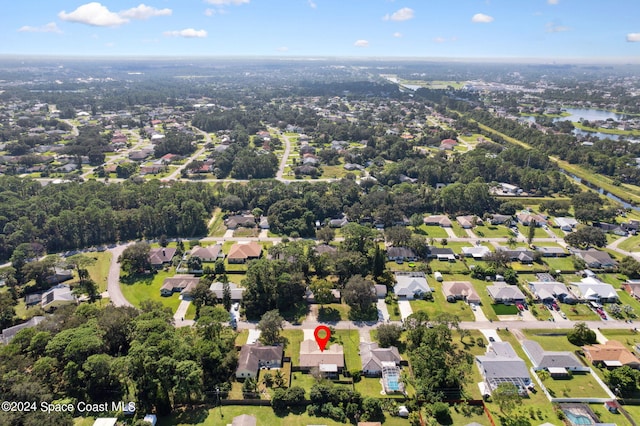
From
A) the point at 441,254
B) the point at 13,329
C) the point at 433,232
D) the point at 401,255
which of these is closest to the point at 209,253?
the point at 13,329

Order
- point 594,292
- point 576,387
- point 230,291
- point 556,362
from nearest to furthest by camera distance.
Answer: point 576,387
point 556,362
point 230,291
point 594,292

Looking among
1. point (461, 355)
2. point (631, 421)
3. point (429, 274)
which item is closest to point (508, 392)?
point (461, 355)

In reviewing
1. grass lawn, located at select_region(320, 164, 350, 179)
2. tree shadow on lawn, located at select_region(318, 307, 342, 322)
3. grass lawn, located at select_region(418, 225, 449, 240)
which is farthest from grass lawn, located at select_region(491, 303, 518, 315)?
grass lawn, located at select_region(320, 164, 350, 179)

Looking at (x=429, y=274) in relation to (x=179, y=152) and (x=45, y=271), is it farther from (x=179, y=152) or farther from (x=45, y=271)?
(x=179, y=152)

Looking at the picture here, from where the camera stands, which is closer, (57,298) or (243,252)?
(57,298)

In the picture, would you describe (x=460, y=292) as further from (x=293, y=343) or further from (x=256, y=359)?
(x=256, y=359)
